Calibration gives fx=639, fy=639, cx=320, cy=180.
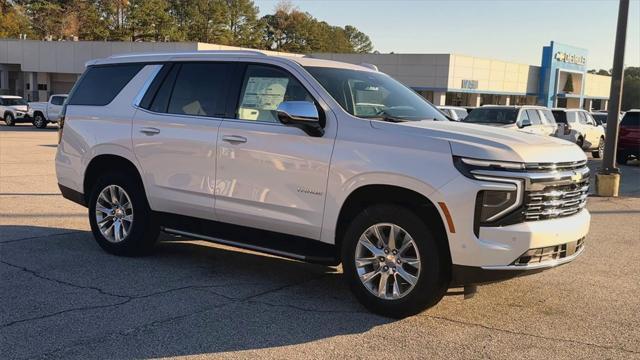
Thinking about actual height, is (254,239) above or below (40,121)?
above

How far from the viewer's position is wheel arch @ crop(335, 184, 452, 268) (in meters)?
4.76

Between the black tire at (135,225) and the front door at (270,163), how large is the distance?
1.06 metres

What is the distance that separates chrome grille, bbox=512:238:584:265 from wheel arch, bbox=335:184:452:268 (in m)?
0.53

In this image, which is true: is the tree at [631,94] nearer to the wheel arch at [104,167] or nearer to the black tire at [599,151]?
the black tire at [599,151]

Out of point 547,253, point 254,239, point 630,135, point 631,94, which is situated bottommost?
point 254,239

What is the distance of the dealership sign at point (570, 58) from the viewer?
5922cm

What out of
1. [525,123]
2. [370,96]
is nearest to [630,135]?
[525,123]

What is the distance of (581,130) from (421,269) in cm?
2028

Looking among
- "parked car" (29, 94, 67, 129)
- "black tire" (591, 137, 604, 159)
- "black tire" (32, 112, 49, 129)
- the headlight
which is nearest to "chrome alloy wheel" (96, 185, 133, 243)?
the headlight

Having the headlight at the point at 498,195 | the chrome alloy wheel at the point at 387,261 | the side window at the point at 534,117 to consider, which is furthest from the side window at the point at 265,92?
the side window at the point at 534,117

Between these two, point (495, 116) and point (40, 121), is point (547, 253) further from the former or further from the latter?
point (40, 121)

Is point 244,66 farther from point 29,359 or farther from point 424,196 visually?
point 29,359

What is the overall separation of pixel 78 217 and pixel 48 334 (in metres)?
4.75

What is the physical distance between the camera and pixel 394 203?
496cm
